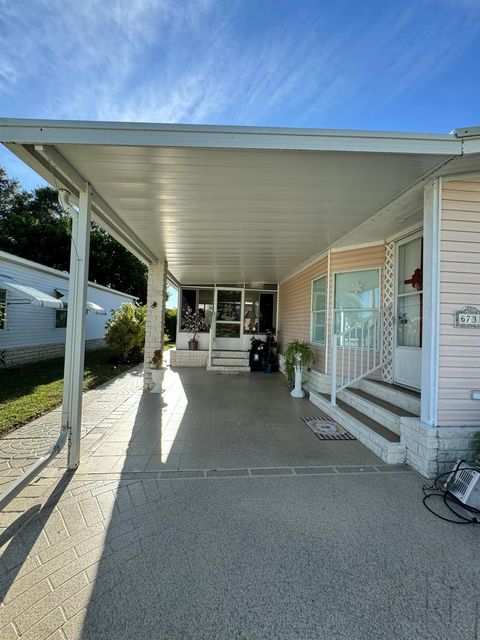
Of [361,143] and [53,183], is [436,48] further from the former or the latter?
[53,183]

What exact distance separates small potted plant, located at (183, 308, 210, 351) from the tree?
1053cm

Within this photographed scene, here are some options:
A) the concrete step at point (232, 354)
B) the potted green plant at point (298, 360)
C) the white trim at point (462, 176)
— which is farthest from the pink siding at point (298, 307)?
the white trim at point (462, 176)

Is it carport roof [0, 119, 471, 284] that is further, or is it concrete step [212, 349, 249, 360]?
concrete step [212, 349, 249, 360]

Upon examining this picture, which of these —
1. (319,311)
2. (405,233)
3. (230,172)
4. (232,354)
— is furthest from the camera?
(232,354)

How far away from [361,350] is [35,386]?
631 cm

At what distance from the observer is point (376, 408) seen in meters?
3.80

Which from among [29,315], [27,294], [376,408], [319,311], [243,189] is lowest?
[376,408]

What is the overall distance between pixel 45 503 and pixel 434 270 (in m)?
3.86

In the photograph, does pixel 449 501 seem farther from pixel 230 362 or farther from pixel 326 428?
pixel 230 362

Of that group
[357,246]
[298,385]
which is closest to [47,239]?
[298,385]

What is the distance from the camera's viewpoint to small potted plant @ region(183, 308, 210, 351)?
9.96 m

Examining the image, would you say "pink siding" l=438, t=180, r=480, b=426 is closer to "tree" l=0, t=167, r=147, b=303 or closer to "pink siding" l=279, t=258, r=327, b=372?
"pink siding" l=279, t=258, r=327, b=372

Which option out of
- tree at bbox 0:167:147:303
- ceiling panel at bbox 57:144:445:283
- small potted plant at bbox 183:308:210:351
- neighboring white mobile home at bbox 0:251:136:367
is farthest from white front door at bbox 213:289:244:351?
tree at bbox 0:167:147:303

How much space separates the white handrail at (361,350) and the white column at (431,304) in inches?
59.9
